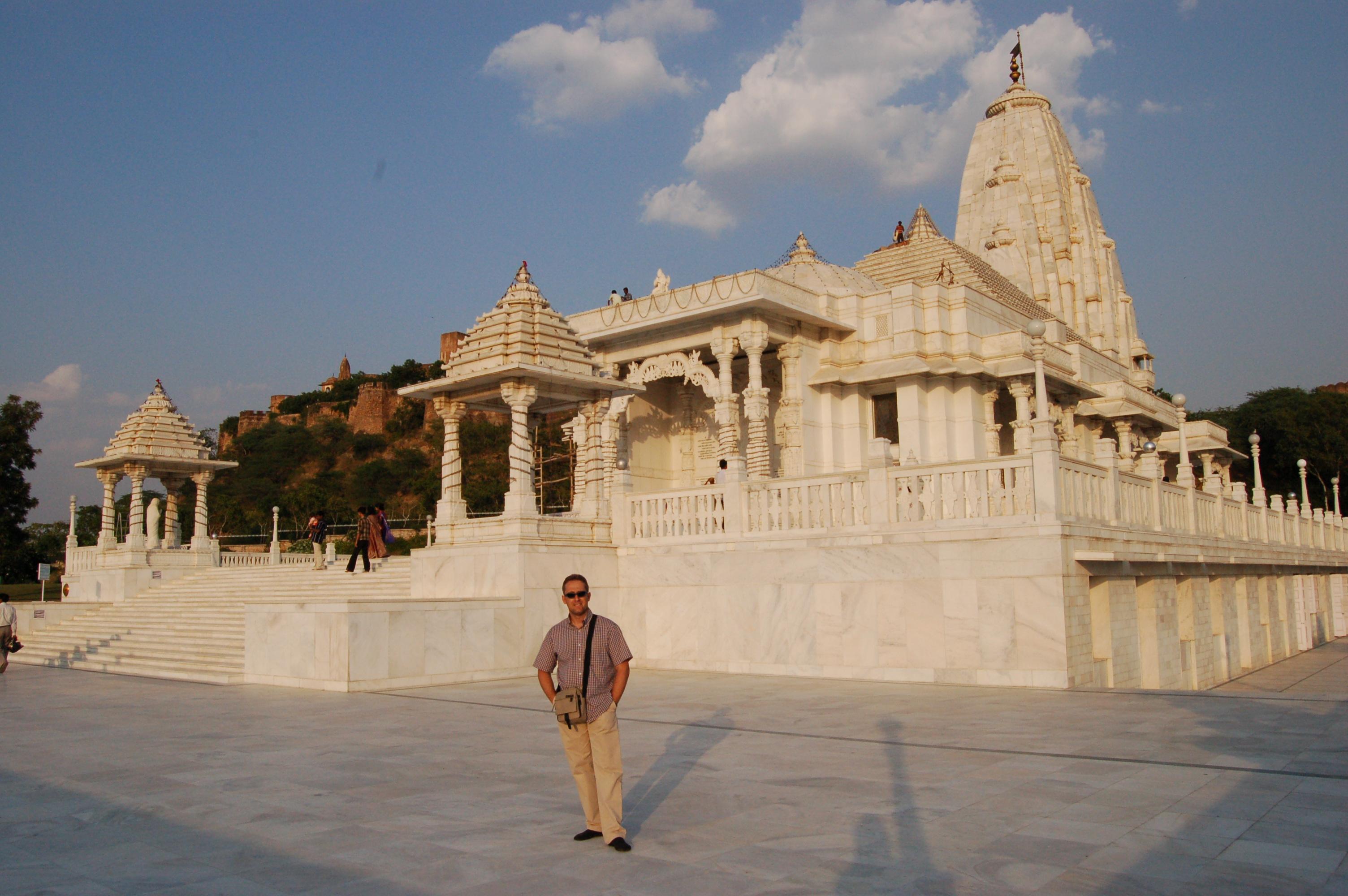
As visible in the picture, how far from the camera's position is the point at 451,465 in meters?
18.5

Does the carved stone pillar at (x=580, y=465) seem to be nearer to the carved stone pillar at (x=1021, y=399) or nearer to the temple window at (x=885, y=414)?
the temple window at (x=885, y=414)

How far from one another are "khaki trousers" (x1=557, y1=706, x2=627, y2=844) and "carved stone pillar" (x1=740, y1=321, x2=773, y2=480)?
681 inches

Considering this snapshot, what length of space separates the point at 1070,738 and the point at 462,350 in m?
12.3

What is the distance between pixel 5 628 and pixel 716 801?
13125mm

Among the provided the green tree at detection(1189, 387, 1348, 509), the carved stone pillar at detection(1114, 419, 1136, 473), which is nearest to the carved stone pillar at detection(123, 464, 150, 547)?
the carved stone pillar at detection(1114, 419, 1136, 473)

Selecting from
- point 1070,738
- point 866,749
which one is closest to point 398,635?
point 866,749

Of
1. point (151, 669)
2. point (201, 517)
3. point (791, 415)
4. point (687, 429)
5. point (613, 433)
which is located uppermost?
point (687, 429)

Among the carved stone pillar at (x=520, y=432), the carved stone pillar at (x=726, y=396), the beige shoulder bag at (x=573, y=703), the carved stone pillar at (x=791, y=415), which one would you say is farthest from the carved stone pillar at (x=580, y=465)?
the beige shoulder bag at (x=573, y=703)

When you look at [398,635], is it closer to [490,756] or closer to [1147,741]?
[490,756]

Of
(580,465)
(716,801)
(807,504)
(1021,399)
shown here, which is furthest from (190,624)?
(1021,399)

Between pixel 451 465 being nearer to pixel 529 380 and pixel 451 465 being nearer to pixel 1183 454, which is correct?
pixel 529 380

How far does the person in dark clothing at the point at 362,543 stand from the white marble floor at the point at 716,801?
8.87 m

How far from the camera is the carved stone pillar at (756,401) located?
2322 cm

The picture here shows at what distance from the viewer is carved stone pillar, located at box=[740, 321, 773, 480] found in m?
23.2
